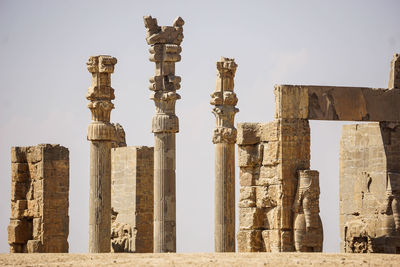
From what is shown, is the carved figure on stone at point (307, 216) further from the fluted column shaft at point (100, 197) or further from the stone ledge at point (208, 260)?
the fluted column shaft at point (100, 197)

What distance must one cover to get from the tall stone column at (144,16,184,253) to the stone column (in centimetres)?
165

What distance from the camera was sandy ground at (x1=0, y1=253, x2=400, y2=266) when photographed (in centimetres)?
2598

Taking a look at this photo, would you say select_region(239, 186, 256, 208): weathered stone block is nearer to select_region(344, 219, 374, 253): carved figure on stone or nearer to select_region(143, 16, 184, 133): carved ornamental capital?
select_region(344, 219, 374, 253): carved figure on stone

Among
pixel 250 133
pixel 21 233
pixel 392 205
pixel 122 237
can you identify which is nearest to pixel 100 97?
pixel 122 237

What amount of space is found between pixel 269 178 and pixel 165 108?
516 centimetres

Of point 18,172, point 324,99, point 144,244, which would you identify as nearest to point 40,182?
point 18,172

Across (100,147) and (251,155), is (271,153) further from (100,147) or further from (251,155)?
(100,147)

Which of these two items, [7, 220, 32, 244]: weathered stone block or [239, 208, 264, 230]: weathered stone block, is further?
[7, 220, 32, 244]: weathered stone block

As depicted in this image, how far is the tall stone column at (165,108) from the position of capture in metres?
35.7

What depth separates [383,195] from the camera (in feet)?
112

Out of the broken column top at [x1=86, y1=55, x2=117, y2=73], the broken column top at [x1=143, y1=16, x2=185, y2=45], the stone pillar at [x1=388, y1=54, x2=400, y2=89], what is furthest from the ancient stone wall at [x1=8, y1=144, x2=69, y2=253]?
the stone pillar at [x1=388, y1=54, x2=400, y2=89]

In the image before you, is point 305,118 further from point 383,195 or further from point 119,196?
point 119,196

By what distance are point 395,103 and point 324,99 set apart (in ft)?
7.54

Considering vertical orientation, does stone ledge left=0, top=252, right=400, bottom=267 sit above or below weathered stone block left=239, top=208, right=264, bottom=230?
below
